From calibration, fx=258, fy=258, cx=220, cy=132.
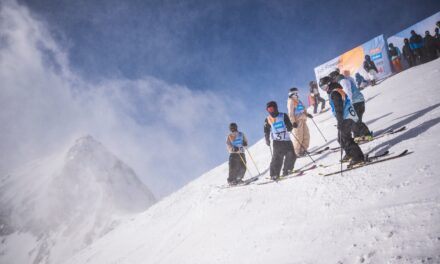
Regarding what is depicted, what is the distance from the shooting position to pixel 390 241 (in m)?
2.99

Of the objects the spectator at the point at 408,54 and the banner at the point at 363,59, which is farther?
the banner at the point at 363,59

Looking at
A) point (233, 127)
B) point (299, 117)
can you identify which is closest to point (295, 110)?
point (299, 117)

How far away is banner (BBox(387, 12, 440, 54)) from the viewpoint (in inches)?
688

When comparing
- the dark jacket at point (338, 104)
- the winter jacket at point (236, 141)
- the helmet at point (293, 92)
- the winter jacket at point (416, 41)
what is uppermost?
the winter jacket at point (416, 41)

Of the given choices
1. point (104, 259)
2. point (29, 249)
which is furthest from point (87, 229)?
point (104, 259)

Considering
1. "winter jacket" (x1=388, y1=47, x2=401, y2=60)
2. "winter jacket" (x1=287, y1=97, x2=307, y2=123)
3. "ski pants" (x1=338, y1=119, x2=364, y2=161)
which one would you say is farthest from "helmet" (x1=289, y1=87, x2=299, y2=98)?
"winter jacket" (x1=388, y1=47, x2=401, y2=60)

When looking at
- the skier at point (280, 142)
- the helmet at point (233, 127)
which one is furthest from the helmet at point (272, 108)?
the helmet at point (233, 127)

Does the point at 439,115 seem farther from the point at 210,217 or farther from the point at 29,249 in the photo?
the point at 29,249

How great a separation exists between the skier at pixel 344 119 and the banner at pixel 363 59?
1449cm

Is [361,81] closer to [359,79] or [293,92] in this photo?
[359,79]

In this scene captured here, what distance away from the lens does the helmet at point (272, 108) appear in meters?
7.68

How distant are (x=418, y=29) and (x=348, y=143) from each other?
18430mm

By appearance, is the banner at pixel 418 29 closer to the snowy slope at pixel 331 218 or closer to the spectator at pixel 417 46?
the spectator at pixel 417 46

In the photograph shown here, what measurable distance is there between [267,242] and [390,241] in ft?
6.54
